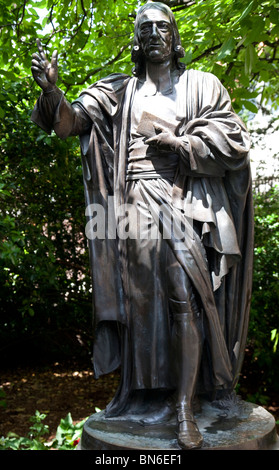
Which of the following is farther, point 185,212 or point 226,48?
point 226,48

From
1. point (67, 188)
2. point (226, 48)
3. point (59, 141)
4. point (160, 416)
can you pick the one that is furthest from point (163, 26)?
point (67, 188)

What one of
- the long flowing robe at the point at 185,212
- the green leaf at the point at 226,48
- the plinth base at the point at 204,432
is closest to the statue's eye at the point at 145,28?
the long flowing robe at the point at 185,212

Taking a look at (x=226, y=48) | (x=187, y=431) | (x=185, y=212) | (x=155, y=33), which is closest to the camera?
(x=187, y=431)

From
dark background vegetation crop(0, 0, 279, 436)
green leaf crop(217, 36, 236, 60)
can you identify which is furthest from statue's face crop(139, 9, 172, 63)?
dark background vegetation crop(0, 0, 279, 436)

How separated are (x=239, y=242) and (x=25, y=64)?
3894 millimetres

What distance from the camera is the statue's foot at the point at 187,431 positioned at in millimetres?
2753

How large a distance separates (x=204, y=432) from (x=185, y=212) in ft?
4.01

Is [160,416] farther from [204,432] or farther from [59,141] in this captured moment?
[59,141]

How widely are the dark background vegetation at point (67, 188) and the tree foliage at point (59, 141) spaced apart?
0.6 inches

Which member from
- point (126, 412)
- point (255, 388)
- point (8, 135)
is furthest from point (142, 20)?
point (255, 388)

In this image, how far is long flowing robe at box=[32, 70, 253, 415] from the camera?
3.11 m

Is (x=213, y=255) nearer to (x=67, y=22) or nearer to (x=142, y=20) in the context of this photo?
(x=142, y=20)

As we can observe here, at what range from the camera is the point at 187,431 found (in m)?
2.84

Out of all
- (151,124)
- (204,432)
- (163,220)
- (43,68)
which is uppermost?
(43,68)
